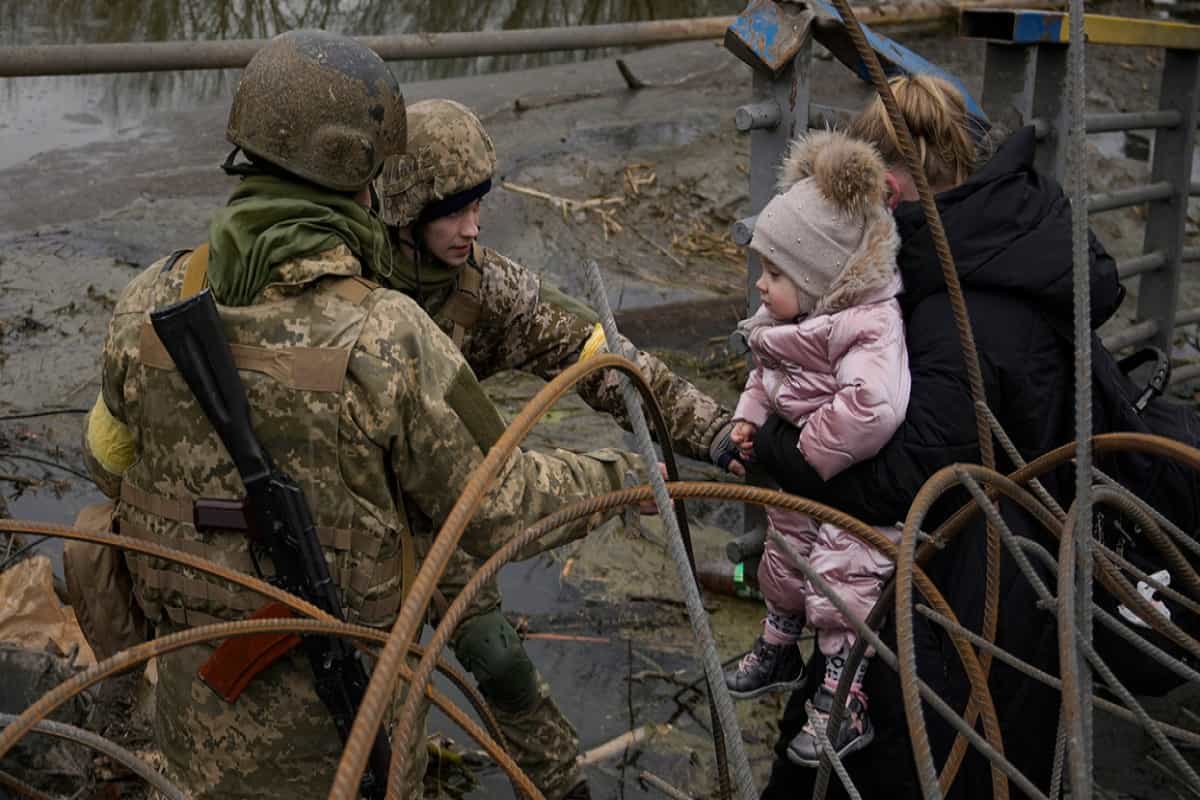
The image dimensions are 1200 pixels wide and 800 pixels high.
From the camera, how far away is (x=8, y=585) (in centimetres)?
361

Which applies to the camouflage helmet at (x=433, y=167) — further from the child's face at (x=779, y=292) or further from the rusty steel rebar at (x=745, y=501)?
the rusty steel rebar at (x=745, y=501)

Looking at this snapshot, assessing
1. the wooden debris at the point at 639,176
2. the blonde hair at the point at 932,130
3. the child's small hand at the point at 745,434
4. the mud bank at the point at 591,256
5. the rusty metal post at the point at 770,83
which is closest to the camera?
the blonde hair at the point at 932,130

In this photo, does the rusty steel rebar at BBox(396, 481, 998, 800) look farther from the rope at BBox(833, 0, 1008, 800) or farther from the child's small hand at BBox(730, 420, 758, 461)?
Result: the child's small hand at BBox(730, 420, 758, 461)

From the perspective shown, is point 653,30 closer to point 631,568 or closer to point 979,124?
point 631,568

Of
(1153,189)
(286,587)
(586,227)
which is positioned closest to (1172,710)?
(1153,189)

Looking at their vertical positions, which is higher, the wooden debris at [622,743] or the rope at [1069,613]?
the rope at [1069,613]

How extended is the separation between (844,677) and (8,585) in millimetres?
2501

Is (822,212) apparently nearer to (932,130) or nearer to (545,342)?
(932,130)

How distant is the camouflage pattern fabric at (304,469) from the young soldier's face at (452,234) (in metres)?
0.68

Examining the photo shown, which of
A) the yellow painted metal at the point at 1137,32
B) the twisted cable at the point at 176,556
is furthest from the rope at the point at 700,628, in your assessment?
the yellow painted metal at the point at 1137,32

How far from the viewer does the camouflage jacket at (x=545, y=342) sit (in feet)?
10.2

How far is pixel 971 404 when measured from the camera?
2.55 meters

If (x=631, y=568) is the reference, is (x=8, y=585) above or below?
above

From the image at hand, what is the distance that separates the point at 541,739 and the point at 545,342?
3.30 feet
